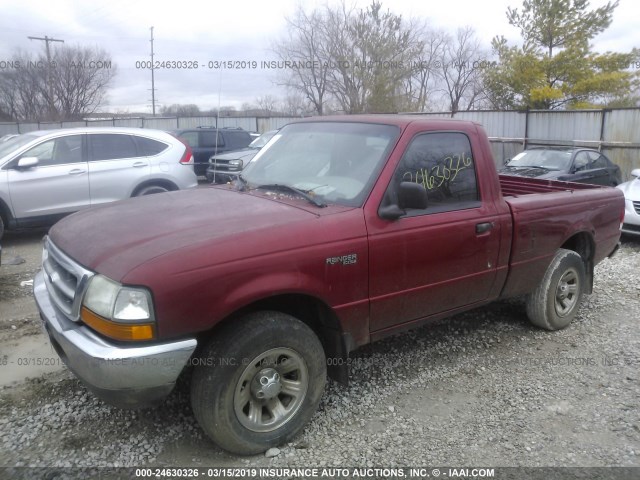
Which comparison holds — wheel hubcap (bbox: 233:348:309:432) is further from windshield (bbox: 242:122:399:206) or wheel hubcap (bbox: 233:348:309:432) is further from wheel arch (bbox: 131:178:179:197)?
wheel arch (bbox: 131:178:179:197)

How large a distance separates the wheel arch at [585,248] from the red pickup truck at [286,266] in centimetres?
71

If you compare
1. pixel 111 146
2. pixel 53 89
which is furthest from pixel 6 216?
pixel 53 89

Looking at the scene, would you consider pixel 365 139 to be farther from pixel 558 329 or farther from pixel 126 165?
pixel 126 165

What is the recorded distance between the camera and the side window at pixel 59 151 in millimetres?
7918

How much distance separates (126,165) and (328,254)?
6366 millimetres

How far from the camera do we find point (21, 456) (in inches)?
119

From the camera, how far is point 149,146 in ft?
29.1

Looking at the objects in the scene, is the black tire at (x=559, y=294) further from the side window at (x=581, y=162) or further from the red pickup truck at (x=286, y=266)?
the side window at (x=581, y=162)

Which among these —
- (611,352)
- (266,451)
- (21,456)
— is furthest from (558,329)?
(21,456)

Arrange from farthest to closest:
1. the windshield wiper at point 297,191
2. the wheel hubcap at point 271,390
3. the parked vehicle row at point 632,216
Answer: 1. the parked vehicle row at point 632,216
2. the windshield wiper at point 297,191
3. the wheel hubcap at point 271,390

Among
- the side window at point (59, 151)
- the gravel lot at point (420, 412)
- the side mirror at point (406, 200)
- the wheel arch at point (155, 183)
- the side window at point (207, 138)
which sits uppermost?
the side window at point (207, 138)

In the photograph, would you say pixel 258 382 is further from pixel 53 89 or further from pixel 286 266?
pixel 53 89

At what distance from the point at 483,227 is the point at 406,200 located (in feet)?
3.05

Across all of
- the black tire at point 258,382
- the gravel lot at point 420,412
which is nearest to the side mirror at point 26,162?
the gravel lot at point 420,412
